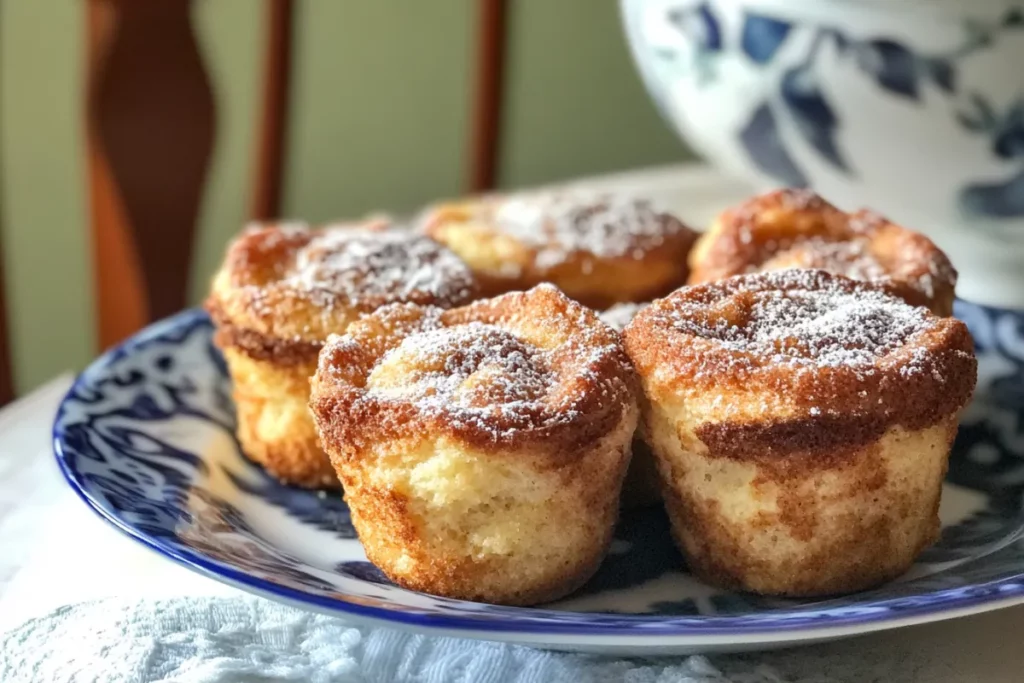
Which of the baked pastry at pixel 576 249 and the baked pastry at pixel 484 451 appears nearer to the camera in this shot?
the baked pastry at pixel 484 451

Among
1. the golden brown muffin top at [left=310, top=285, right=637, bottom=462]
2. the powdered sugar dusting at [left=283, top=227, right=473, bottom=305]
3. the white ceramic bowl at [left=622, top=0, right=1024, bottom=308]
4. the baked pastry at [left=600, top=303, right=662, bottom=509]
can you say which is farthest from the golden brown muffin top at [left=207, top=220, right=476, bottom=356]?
the white ceramic bowl at [left=622, top=0, right=1024, bottom=308]

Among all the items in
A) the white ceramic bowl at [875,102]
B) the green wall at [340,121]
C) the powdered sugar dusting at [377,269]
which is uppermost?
the white ceramic bowl at [875,102]

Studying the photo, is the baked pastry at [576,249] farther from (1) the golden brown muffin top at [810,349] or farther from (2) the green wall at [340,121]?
(2) the green wall at [340,121]

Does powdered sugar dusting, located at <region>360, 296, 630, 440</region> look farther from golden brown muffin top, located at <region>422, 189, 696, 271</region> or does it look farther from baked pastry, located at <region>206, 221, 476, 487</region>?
golden brown muffin top, located at <region>422, 189, 696, 271</region>

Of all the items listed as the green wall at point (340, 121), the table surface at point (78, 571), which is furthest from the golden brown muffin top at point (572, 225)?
the green wall at point (340, 121)

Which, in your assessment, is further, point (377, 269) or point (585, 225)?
point (585, 225)

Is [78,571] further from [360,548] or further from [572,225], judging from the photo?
[572,225]

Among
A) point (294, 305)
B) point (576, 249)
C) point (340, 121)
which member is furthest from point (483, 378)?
point (340, 121)
